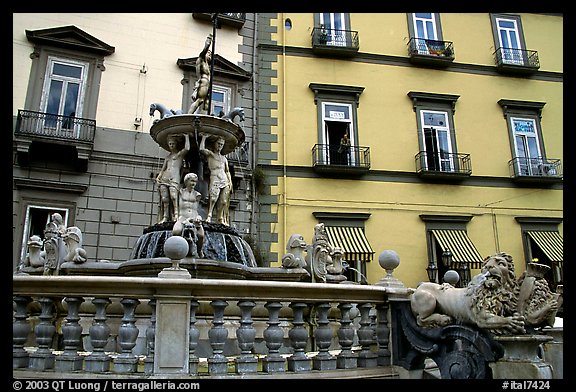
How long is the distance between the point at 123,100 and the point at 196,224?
8904mm

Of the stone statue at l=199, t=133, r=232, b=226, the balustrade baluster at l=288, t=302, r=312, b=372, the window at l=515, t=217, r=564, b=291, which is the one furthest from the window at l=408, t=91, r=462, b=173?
the balustrade baluster at l=288, t=302, r=312, b=372

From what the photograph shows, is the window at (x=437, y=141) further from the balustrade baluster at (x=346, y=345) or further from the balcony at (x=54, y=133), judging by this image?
the balustrade baluster at (x=346, y=345)

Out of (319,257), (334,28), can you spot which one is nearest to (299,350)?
(319,257)

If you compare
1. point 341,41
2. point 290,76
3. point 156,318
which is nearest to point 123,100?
point 290,76

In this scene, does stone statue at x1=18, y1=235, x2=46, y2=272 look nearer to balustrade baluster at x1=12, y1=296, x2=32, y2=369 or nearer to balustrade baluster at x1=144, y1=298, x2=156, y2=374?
balustrade baluster at x1=12, y1=296, x2=32, y2=369

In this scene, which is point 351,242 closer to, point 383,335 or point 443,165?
point 443,165

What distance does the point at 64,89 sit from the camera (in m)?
12.9

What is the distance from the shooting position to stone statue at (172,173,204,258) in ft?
18.8

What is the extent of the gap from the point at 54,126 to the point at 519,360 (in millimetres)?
12612

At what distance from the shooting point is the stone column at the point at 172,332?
129 inches

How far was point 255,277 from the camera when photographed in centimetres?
593

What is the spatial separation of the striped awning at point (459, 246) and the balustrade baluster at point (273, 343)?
38.3 ft

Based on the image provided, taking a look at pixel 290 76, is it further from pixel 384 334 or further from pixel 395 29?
pixel 384 334

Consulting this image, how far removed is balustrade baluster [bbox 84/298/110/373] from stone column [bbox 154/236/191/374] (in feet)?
1.38
